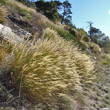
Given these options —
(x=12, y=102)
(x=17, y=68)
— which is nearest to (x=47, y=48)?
(x=17, y=68)

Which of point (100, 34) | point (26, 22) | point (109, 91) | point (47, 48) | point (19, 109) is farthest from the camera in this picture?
point (100, 34)

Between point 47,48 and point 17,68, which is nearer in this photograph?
point 17,68

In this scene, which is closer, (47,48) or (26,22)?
(47,48)

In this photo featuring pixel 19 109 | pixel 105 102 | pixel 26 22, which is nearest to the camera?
pixel 19 109

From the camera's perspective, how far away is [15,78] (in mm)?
2898

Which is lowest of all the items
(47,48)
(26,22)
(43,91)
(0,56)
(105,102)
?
(105,102)

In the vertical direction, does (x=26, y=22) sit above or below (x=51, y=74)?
above

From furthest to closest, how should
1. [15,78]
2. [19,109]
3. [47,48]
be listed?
[47,48]
[15,78]
[19,109]

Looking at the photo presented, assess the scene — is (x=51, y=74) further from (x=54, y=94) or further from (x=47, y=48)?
(x=47, y=48)

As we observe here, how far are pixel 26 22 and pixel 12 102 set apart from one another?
652 cm

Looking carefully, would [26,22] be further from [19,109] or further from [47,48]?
[19,109]

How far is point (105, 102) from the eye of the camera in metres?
4.68

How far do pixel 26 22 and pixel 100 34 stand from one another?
28430 millimetres

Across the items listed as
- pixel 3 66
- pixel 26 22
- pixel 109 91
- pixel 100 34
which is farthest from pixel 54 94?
pixel 100 34
